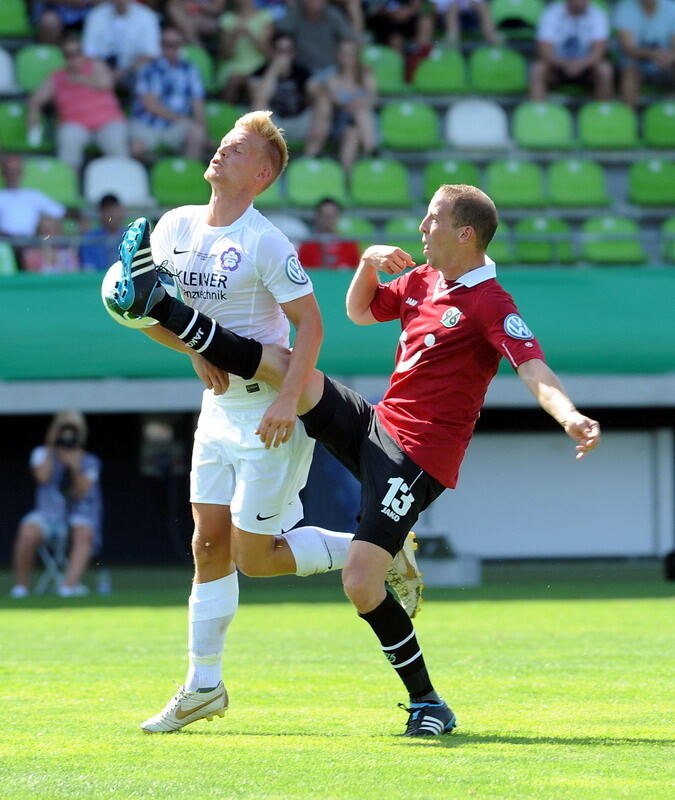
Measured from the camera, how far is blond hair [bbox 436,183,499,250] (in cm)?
542

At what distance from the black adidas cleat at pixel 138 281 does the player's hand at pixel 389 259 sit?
877mm

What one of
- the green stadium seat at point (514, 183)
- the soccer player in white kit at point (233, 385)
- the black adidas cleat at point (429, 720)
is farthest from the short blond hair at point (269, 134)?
the green stadium seat at point (514, 183)

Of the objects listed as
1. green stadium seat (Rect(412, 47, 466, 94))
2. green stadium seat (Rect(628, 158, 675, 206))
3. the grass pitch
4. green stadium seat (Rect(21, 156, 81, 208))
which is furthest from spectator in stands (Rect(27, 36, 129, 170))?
the grass pitch

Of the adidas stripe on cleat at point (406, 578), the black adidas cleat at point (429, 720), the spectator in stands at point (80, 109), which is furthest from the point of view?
the spectator in stands at point (80, 109)

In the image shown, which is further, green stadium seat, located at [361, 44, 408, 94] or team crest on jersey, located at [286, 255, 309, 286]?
green stadium seat, located at [361, 44, 408, 94]

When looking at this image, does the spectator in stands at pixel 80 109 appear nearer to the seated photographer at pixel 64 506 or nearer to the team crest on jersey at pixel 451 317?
the seated photographer at pixel 64 506

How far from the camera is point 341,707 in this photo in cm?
604

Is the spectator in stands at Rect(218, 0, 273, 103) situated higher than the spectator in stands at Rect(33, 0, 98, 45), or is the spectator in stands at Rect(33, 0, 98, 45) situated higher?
the spectator in stands at Rect(33, 0, 98, 45)

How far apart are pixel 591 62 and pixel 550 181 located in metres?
2.11

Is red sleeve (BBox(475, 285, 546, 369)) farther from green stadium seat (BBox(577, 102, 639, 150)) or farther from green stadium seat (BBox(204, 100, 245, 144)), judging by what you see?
green stadium seat (BBox(577, 102, 639, 150))


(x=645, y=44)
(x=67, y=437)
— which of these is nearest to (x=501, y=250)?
(x=67, y=437)

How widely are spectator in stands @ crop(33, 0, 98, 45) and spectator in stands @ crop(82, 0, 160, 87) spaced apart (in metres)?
0.55

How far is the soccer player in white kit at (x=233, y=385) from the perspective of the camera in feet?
17.8

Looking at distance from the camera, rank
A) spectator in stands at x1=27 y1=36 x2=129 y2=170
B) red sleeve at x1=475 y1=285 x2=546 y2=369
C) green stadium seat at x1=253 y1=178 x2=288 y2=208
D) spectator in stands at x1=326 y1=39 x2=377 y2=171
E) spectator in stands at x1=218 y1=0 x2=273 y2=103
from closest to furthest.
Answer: red sleeve at x1=475 y1=285 x2=546 y2=369, green stadium seat at x1=253 y1=178 x2=288 y2=208, spectator in stands at x1=27 y1=36 x2=129 y2=170, spectator in stands at x1=326 y1=39 x2=377 y2=171, spectator in stands at x1=218 y1=0 x2=273 y2=103
